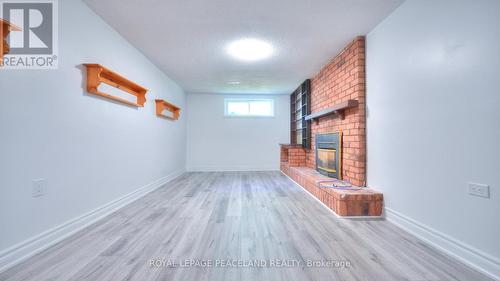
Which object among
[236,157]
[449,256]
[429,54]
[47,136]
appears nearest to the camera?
[449,256]

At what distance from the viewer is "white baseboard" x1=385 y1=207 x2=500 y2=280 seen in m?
1.41

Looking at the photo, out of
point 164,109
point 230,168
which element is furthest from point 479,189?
point 230,168

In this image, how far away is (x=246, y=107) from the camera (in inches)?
258

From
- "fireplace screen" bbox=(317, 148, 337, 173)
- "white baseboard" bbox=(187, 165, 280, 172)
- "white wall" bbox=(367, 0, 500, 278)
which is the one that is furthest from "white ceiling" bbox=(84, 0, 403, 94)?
"white baseboard" bbox=(187, 165, 280, 172)

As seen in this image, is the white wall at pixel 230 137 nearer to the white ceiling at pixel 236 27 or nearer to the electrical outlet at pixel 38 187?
the white ceiling at pixel 236 27

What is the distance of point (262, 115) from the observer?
21.5ft

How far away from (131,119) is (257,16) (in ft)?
7.56

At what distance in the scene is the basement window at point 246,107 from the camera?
651 centimetres

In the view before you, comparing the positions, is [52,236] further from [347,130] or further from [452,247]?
[347,130]

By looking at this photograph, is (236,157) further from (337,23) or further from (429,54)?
(429,54)

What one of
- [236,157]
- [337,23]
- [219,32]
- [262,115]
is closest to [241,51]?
Answer: [219,32]

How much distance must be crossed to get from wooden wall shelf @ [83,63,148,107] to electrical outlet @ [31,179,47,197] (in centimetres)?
101

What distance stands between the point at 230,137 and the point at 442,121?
524cm

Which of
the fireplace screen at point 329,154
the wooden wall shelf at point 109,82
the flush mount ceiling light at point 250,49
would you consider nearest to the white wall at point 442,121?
the fireplace screen at point 329,154
